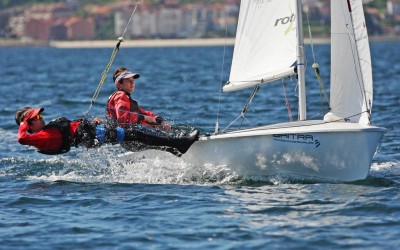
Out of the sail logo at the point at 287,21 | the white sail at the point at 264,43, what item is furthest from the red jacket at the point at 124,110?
the sail logo at the point at 287,21

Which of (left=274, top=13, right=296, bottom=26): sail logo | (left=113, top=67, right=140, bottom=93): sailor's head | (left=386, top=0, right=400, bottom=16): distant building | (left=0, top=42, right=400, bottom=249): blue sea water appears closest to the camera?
(left=0, top=42, right=400, bottom=249): blue sea water

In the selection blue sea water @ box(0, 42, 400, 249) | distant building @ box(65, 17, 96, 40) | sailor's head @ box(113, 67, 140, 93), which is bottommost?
blue sea water @ box(0, 42, 400, 249)

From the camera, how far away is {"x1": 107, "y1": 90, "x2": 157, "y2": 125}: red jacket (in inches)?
397

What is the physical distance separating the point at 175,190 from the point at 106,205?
0.91 meters

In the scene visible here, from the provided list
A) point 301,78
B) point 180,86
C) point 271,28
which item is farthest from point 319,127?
point 180,86

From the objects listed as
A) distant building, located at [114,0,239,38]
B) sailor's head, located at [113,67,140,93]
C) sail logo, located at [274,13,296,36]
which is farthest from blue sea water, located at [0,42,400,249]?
distant building, located at [114,0,239,38]

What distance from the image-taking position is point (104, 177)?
1048 cm

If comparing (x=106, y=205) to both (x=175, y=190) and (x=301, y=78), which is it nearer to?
(x=175, y=190)

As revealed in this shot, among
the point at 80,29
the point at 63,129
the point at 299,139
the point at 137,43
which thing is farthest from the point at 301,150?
the point at 80,29

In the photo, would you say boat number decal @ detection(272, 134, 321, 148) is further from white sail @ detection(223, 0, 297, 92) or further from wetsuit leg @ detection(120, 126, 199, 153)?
wetsuit leg @ detection(120, 126, 199, 153)

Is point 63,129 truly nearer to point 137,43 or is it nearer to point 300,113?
point 300,113

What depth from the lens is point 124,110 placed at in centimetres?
1010

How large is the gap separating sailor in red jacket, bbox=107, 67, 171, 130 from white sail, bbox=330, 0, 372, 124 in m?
1.89

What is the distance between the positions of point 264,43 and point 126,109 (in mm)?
1641
